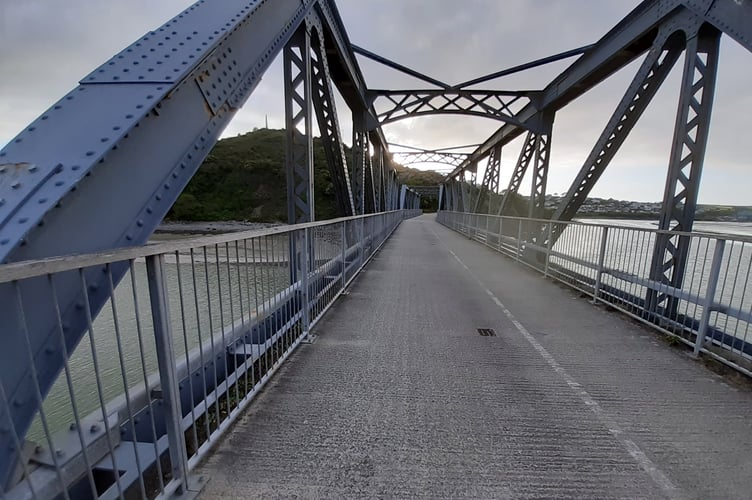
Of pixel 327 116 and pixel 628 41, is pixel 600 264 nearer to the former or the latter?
pixel 628 41

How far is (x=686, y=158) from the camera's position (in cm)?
501

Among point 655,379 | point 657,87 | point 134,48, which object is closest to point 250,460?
point 134,48

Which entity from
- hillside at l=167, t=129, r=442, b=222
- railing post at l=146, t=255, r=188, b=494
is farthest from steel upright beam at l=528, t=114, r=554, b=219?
hillside at l=167, t=129, r=442, b=222

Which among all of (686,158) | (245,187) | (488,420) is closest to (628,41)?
(686,158)

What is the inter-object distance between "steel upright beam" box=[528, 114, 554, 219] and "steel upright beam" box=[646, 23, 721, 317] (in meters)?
5.90

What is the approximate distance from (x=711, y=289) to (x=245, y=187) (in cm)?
5215

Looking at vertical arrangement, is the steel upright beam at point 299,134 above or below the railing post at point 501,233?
above

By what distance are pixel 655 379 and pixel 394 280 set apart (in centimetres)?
471

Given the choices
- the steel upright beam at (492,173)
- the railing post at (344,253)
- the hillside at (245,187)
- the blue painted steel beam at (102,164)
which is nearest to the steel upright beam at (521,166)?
the steel upright beam at (492,173)

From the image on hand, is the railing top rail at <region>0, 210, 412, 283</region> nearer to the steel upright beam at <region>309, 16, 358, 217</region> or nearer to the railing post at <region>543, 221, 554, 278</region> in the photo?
the steel upright beam at <region>309, 16, 358, 217</region>

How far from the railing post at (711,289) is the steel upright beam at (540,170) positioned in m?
7.39

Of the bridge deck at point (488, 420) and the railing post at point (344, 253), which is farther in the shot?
the railing post at point (344, 253)

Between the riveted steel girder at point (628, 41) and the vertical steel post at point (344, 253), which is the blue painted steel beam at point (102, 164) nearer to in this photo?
the vertical steel post at point (344, 253)

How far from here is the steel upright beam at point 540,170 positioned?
10945mm
